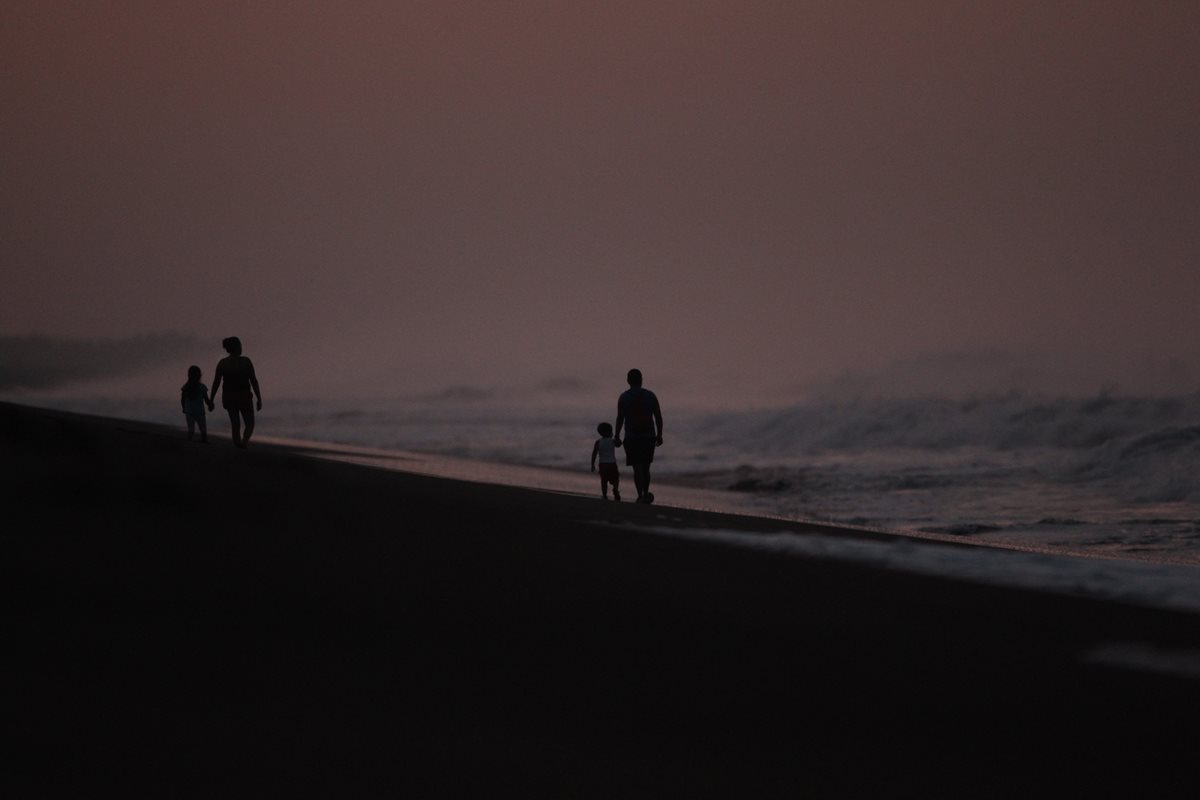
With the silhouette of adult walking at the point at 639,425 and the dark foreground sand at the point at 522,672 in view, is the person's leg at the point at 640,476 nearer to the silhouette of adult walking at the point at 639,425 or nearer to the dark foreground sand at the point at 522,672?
the silhouette of adult walking at the point at 639,425

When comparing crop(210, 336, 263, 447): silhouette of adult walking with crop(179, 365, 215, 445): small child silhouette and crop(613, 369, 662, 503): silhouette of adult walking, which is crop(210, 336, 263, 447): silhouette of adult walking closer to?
crop(179, 365, 215, 445): small child silhouette

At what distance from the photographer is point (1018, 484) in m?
18.8

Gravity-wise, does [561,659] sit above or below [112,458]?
below

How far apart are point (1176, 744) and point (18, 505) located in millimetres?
4059

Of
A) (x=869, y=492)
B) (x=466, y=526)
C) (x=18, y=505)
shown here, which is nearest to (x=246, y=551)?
(x=18, y=505)

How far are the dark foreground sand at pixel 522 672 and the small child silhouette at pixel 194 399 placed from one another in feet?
39.9

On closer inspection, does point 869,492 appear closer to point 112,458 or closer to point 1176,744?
point 112,458

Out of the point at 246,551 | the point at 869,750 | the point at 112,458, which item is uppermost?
the point at 112,458

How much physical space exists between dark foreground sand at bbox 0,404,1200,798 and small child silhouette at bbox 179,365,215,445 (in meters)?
12.2

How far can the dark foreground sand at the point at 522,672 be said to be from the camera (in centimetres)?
222

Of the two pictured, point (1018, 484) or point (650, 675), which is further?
point (1018, 484)

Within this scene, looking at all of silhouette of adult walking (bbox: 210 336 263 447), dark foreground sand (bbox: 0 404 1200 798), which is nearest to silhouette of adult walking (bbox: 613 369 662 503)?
silhouette of adult walking (bbox: 210 336 263 447)

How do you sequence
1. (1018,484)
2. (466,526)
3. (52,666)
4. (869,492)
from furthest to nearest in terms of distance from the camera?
1. (1018,484)
2. (869,492)
3. (466,526)
4. (52,666)

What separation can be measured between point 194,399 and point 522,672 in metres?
15.3
